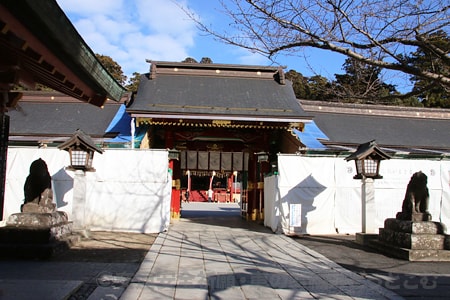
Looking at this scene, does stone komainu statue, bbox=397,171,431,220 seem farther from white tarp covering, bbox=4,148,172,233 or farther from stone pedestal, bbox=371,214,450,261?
white tarp covering, bbox=4,148,172,233

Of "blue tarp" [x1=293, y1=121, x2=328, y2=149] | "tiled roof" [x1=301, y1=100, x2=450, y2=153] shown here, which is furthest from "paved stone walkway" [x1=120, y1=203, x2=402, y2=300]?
"tiled roof" [x1=301, y1=100, x2=450, y2=153]

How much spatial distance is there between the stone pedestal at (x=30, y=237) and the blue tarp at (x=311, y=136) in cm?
821

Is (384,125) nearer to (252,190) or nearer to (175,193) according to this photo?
(252,190)

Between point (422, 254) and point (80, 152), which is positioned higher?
point (80, 152)

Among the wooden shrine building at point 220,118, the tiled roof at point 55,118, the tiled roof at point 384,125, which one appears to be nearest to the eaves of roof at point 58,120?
the tiled roof at point 55,118

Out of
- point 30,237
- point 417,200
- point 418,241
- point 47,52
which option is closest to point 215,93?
point 417,200

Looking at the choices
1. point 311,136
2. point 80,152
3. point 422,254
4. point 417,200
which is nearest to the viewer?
point 422,254

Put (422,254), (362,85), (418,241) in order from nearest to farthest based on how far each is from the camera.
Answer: (362,85)
(422,254)
(418,241)

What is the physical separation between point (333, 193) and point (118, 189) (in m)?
6.42

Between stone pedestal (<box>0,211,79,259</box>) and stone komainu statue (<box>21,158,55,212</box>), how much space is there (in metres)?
0.31

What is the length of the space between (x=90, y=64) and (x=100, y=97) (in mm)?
1102

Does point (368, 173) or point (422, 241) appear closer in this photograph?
point (422, 241)

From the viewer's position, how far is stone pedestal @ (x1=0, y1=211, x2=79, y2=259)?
686 cm

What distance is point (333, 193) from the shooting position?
11023 millimetres
